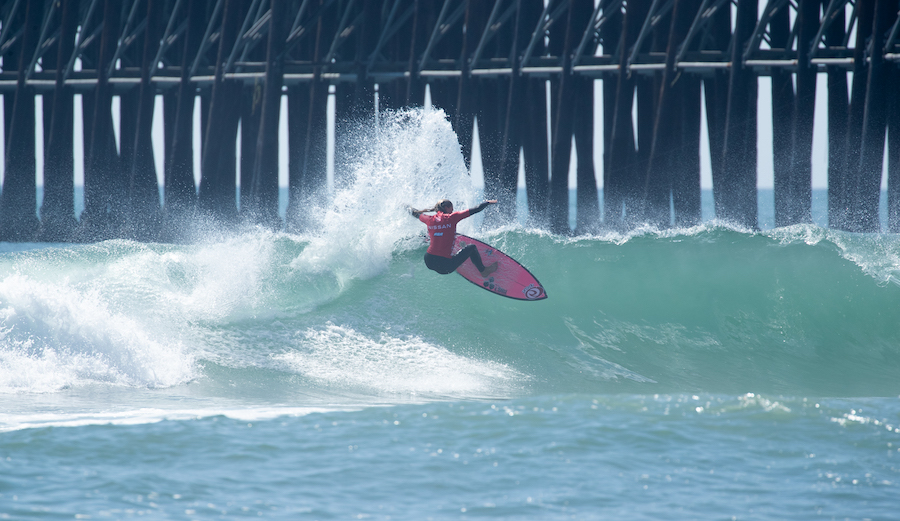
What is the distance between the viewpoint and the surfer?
30.1ft

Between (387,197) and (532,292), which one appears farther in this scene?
(387,197)

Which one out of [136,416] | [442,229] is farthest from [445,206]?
[136,416]

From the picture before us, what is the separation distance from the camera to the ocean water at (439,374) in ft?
15.8

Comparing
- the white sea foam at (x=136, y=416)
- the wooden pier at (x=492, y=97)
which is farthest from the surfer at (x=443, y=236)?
the wooden pier at (x=492, y=97)

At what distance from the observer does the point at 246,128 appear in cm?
1667

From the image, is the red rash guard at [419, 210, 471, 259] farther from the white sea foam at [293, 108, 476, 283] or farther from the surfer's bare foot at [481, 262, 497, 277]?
the white sea foam at [293, 108, 476, 283]

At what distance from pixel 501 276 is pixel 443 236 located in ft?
3.67

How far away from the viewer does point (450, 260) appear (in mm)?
9406

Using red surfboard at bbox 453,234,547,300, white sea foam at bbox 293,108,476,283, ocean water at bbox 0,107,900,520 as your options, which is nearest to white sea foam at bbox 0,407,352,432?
ocean water at bbox 0,107,900,520

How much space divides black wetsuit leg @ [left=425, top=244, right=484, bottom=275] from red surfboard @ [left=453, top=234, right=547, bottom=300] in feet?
0.65

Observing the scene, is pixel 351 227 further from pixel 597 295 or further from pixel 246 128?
pixel 246 128

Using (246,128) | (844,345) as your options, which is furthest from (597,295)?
(246,128)

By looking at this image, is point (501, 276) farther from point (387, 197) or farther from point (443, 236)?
point (387, 197)

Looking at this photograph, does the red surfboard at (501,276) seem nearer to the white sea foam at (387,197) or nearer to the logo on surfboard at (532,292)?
the logo on surfboard at (532,292)
